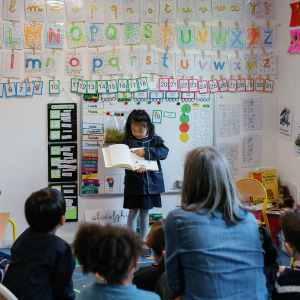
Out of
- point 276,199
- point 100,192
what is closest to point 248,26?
point 276,199

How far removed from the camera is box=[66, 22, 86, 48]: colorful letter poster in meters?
3.14

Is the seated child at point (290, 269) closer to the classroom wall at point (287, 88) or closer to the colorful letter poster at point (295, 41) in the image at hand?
the classroom wall at point (287, 88)

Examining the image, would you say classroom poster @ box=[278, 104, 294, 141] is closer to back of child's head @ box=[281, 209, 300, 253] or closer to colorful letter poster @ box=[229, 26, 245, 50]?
colorful letter poster @ box=[229, 26, 245, 50]

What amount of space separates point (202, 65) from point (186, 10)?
21.7 inches

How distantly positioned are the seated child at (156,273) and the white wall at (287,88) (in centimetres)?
210

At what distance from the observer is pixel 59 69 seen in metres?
3.17

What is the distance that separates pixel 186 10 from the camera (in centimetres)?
329

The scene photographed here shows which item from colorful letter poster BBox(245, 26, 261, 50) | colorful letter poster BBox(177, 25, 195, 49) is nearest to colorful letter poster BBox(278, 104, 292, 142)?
colorful letter poster BBox(245, 26, 261, 50)

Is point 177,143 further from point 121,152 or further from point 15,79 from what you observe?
point 15,79

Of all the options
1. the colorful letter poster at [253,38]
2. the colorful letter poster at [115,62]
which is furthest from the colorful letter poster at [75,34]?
the colorful letter poster at [253,38]

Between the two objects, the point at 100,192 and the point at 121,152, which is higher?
the point at 121,152

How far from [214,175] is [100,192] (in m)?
2.20

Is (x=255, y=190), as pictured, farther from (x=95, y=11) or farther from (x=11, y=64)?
(x=11, y=64)

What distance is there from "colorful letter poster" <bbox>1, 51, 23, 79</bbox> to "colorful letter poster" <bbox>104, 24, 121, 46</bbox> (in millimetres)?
814
